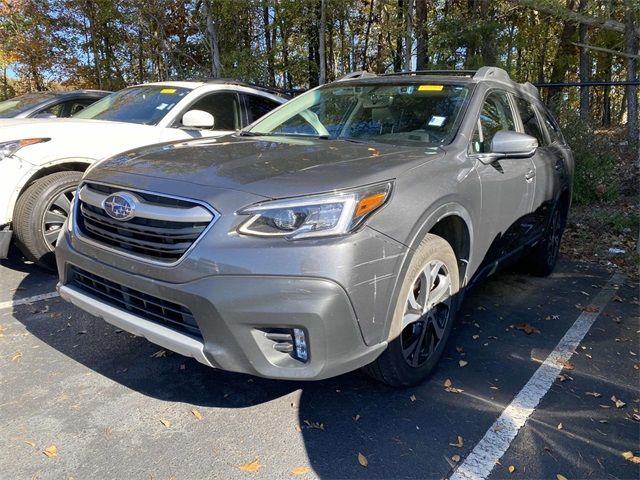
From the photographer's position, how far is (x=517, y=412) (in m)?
2.82

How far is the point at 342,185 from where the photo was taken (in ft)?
7.80

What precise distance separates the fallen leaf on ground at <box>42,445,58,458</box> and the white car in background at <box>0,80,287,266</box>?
7.73ft

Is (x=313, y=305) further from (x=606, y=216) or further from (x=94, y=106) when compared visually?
(x=606, y=216)

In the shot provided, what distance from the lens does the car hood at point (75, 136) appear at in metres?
4.36

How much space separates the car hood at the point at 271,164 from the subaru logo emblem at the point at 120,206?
0.33 ft

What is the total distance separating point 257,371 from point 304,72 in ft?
49.1

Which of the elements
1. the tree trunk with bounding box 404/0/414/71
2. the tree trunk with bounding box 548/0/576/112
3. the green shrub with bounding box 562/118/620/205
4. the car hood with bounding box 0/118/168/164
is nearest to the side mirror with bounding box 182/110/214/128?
the car hood with bounding box 0/118/168/164

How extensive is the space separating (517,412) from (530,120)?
262 cm

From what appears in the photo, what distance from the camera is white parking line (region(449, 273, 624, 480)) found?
7.84 feet

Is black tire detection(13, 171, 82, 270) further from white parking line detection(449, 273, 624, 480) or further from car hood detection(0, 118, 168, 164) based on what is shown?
white parking line detection(449, 273, 624, 480)

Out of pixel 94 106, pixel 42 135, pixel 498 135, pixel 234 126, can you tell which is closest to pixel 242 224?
pixel 498 135

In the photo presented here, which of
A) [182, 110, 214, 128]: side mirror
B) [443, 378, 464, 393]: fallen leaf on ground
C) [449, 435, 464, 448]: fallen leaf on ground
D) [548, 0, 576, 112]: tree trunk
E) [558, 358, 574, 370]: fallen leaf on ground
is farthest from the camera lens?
[548, 0, 576, 112]: tree trunk

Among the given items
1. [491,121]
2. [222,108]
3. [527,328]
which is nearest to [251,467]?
[527,328]

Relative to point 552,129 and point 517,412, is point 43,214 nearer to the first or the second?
point 517,412
